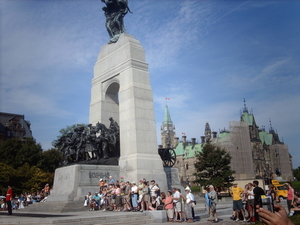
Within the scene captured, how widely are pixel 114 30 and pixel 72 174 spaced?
1198 cm

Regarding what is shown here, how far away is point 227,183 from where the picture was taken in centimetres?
3581

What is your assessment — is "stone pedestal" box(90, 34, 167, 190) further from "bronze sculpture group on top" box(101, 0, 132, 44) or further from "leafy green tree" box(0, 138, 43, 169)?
"leafy green tree" box(0, 138, 43, 169)

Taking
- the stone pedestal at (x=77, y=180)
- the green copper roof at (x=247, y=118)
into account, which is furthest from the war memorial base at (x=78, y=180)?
the green copper roof at (x=247, y=118)

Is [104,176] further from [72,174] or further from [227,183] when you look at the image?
[227,183]

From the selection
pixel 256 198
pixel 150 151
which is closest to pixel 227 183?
pixel 150 151

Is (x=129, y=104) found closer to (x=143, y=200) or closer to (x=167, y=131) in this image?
(x=143, y=200)

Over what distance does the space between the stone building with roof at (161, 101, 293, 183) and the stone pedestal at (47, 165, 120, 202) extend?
123ft

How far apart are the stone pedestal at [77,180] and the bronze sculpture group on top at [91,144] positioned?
925 millimetres

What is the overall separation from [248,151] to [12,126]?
50181mm

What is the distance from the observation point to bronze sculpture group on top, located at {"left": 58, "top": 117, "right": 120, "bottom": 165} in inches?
774

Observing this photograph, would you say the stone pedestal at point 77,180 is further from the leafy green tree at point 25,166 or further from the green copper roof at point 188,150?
the green copper roof at point 188,150

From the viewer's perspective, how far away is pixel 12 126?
65.1 meters

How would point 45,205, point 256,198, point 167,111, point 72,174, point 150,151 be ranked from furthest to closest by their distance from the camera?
point 167,111 < point 150,151 < point 72,174 < point 45,205 < point 256,198

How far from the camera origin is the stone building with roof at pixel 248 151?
66.6 m
